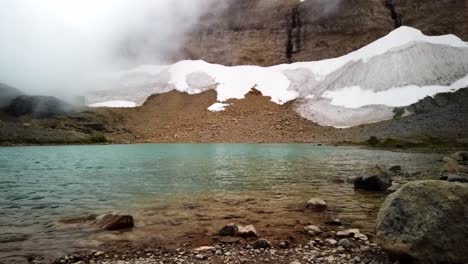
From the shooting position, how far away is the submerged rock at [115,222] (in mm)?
14032

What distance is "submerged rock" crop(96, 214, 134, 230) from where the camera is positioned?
14032 millimetres

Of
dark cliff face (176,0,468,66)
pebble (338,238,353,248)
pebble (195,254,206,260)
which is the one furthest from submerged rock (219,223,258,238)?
dark cliff face (176,0,468,66)

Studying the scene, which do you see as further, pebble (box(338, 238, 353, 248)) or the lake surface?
the lake surface

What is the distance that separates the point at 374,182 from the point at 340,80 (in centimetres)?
12868

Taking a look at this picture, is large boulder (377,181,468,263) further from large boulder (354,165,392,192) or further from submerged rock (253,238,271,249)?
large boulder (354,165,392,192)

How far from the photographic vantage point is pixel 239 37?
618 feet

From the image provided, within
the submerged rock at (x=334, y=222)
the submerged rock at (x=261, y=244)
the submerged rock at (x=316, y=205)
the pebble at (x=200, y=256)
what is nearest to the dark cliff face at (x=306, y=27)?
the submerged rock at (x=316, y=205)

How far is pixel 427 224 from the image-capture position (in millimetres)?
9141

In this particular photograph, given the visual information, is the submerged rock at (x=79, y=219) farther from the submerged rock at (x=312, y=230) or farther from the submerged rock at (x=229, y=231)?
the submerged rock at (x=312, y=230)

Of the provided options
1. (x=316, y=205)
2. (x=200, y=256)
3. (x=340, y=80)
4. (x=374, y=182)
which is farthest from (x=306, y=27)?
(x=200, y=256)

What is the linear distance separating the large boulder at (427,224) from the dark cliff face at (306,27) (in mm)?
160122

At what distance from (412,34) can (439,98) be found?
5127 centimetres

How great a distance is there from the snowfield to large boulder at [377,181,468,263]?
365 feet

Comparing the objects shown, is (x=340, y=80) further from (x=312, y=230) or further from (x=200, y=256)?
(x=200, y=256)
